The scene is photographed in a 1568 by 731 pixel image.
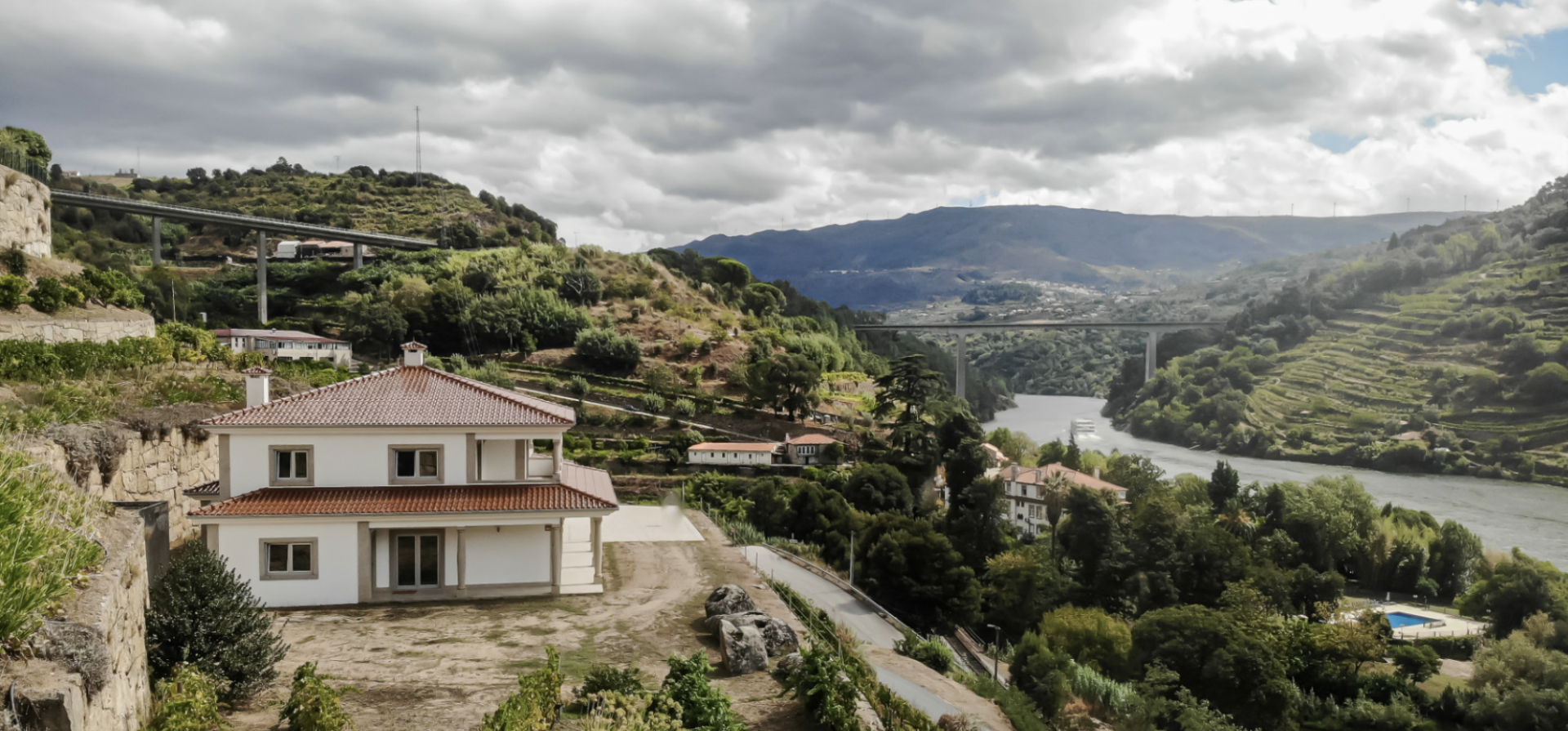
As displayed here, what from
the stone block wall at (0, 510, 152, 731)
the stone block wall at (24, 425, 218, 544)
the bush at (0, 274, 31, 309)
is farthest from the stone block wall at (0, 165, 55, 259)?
the stone block wall at (0, 510, 152, 731)

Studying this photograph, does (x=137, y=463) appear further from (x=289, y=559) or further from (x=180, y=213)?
(x=180, y=213)

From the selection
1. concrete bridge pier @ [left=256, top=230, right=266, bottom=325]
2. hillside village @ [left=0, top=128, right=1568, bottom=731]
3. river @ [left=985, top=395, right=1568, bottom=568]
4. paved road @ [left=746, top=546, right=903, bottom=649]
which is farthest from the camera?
river @ [left=985, top=395, right=1568, bottom=568]

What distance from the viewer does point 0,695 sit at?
11.5ft

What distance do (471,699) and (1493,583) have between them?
187ft

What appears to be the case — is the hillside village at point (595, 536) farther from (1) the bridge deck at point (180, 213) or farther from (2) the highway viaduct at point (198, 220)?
(1) the bridge deck at point (180, 213)

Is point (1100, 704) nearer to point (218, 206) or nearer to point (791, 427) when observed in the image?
point (791, 427)

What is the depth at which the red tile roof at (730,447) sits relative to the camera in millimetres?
38438

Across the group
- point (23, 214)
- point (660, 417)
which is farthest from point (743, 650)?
point (660, 417)

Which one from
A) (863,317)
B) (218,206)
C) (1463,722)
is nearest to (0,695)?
(1463,722)

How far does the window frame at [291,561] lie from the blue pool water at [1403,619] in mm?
50877

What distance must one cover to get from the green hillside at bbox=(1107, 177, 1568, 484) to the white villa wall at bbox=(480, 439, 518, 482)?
304 ft

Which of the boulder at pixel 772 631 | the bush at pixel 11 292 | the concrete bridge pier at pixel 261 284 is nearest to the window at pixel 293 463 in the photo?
the boulder at pixel 772 631

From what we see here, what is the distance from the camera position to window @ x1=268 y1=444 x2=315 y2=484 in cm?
1363

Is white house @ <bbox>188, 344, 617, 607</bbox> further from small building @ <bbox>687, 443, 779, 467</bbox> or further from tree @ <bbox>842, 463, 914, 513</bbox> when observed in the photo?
tree @ <bbox>842, 463, 914, 513</bbox>
